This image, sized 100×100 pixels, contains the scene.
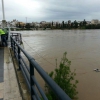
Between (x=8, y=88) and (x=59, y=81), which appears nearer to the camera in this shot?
(x=8, y=88)

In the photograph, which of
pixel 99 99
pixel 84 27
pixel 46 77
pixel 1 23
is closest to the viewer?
pixel 46 77

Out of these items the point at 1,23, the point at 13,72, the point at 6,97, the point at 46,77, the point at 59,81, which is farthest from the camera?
the point at 1,23

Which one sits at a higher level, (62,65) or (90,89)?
(62,65)

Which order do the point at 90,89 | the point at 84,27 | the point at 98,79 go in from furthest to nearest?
the point at 84,27 < the point at 98,79 < the point at 90,89

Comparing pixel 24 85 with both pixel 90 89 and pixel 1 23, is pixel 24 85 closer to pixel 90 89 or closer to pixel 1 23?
pixel 90 89

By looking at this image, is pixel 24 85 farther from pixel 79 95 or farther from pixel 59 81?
pixel 79 95

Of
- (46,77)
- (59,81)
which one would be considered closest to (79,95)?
(59,81)

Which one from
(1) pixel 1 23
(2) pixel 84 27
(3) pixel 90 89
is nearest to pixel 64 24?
(2) pixel 84 27

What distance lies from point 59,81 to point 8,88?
2.22 m

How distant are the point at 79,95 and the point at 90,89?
30.7 inches

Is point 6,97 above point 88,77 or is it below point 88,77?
above

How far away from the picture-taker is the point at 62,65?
4.91 meters

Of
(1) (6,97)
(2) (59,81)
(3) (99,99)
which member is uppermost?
(1) (6,97)

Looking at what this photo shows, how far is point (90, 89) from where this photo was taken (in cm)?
657
